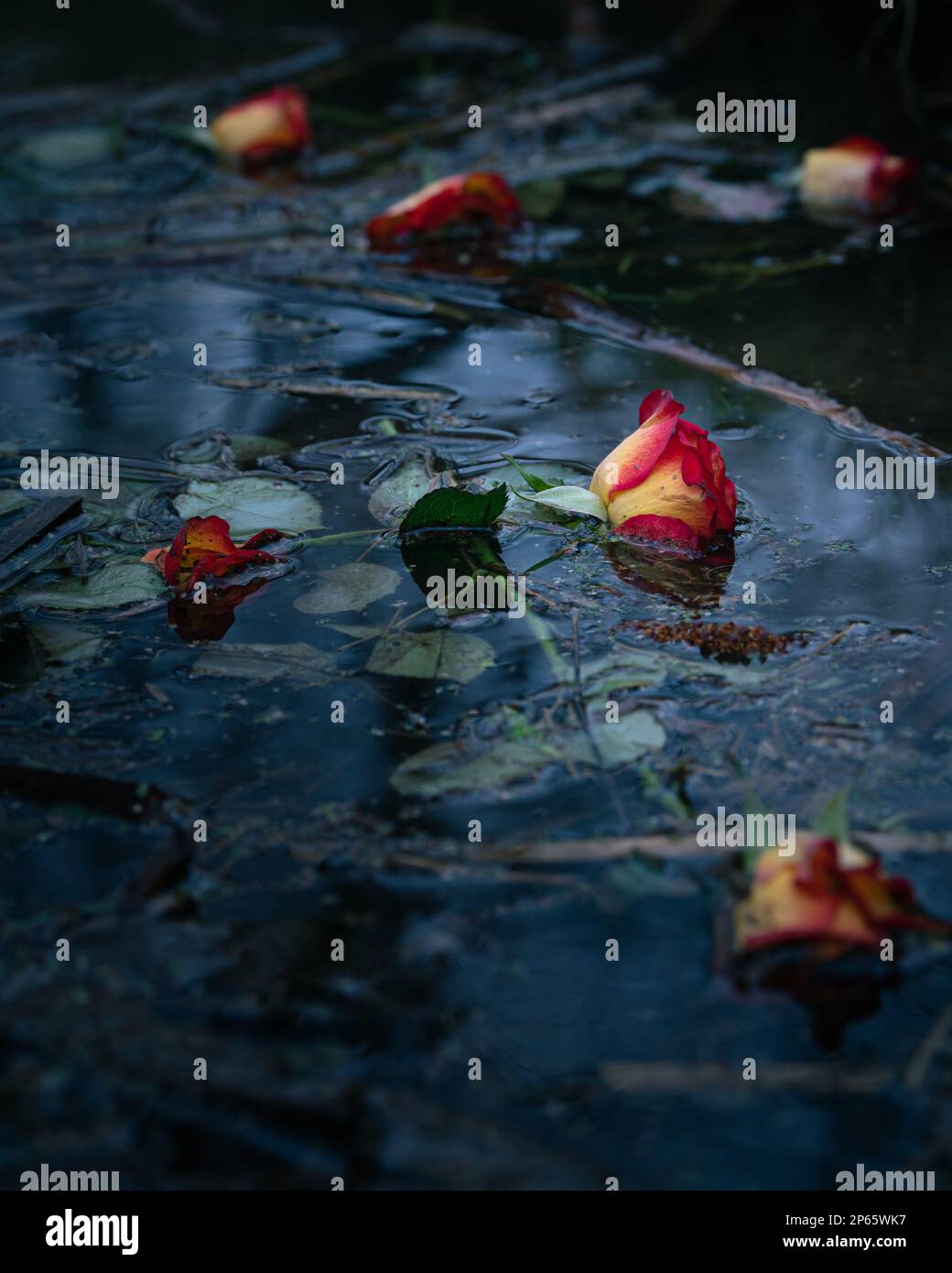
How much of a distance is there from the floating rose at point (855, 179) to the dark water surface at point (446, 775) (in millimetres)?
514

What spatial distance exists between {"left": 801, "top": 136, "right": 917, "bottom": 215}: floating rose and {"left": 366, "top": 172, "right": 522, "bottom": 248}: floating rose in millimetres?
655

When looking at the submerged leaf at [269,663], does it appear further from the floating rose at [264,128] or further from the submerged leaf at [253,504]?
the floating rose at [264,128]

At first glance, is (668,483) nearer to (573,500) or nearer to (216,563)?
(573,500)

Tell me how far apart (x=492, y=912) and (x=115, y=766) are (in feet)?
1.21

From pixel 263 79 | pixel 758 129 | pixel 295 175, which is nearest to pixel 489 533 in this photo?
pixel 295 175

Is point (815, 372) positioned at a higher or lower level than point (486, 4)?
lower

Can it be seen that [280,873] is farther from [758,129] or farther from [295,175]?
[758,129]

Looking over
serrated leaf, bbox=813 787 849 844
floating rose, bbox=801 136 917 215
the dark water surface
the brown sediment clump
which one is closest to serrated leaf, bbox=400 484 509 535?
the dark water surface

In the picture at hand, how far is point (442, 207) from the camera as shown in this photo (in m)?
2.21

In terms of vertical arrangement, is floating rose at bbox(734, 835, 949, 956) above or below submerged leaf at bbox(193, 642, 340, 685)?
below

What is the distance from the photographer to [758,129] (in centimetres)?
295

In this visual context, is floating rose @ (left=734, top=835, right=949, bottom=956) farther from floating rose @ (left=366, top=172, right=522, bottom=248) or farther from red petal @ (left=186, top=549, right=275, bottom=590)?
floating rose @ (left=366, top=172, right=522, bottom=248)

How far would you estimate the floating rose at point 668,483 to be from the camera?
134cm

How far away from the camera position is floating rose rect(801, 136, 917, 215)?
2.41 m
